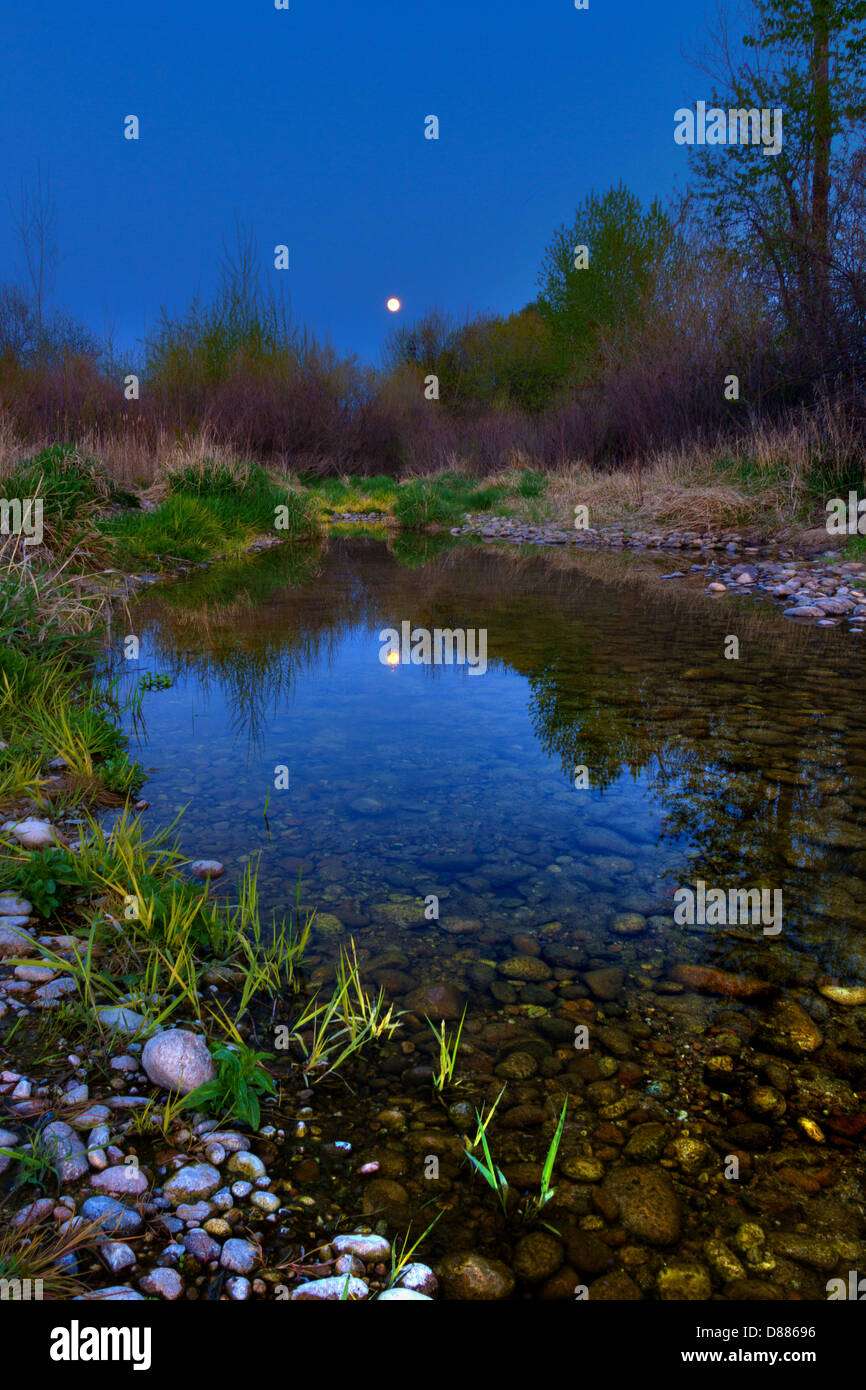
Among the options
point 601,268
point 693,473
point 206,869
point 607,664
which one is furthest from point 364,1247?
point 601,268

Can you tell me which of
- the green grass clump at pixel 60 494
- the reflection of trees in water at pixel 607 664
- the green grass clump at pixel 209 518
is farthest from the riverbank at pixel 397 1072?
the green grass clump at pixel 209 518

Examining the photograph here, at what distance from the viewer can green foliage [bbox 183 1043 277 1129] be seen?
1611 millimetres

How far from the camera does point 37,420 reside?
12.1 meters

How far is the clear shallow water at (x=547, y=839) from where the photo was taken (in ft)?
5.59

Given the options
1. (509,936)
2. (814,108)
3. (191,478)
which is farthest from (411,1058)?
(814,108)

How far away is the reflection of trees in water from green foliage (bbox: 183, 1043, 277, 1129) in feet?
5.65

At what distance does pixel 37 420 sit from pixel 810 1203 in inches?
541

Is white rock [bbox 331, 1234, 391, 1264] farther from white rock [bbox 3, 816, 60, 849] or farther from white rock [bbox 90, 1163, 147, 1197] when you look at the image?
white rock [bbox 3, 816, 60, 849]

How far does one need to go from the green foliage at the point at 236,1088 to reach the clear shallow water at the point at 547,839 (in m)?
0.15

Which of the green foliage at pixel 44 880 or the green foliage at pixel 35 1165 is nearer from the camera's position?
the green foliage at pixel 35 1165

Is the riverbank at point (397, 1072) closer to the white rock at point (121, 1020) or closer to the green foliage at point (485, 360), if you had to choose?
the white rock at point (121, 1020)

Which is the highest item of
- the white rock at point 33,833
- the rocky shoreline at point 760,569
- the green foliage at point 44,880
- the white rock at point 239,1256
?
the rocky shoreline at point 760,569

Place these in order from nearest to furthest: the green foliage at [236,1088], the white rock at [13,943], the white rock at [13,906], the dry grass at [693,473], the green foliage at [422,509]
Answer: the green foliage at [236,1088] < the white rock at [13,943] < the white rock at [13,906] < the dry grass at [693,473] < the green foliage at [422,509]

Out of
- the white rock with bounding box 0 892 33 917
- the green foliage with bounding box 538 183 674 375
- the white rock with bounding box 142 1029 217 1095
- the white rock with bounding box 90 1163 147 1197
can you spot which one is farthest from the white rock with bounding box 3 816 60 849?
the green foliage with bounding box 538 183 674 375
